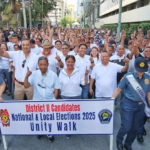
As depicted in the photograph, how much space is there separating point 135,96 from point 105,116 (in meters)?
0.66

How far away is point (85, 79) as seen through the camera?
406 cm

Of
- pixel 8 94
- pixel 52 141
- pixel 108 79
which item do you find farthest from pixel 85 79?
pixel 8 94

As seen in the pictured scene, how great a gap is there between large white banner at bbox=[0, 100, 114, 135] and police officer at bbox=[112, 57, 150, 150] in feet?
0.85

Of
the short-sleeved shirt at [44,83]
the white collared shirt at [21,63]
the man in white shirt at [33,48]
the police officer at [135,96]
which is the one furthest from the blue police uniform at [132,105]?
the man in white shirt at [33,48]

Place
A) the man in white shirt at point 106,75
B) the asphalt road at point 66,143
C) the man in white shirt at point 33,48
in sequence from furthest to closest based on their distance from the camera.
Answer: the man in white shirt at point 33,48, the man in white shirt at point 106,75, the asphalt road at point 66,143

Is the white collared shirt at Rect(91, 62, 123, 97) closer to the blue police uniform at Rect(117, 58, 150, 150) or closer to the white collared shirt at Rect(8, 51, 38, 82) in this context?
the blue police uniform at Rect(117, 58, 150, 150)

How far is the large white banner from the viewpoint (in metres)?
3.14

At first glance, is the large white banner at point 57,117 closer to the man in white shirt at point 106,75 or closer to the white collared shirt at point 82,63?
the man in white shirt at point 106,75

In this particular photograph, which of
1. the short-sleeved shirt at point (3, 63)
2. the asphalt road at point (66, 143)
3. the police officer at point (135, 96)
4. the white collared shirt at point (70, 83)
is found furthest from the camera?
the short-sleeved shirt at point (3, 63)

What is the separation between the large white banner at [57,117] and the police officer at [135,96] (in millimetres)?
260

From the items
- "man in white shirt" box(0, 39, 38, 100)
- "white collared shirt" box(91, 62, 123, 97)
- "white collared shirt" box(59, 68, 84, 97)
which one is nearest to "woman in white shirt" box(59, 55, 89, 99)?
"white collared shirt" box(59, 68, 84, 97)

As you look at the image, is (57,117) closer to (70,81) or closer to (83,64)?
(70,81)

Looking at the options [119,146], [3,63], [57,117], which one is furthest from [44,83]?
[3,63]

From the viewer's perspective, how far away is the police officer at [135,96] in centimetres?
285
